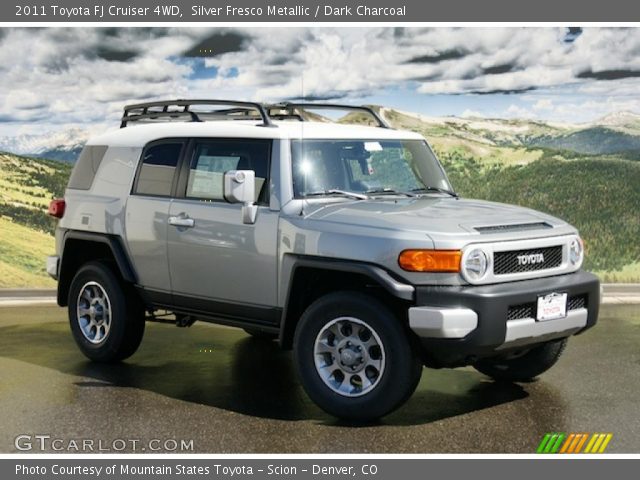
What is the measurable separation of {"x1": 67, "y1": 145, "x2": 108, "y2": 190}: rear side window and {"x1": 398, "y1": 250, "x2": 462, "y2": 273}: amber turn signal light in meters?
3.57

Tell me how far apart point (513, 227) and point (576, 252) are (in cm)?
67

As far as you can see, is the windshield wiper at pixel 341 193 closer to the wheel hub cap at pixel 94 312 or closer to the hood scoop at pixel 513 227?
the hood scoop at pixel 513 227

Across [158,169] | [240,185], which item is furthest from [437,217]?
[158,169]

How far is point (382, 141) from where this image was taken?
26.0 feet

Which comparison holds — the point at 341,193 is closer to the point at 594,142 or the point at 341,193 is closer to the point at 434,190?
the point at 434,190

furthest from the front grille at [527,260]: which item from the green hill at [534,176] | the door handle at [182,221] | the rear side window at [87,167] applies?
the green hill at [534,176]

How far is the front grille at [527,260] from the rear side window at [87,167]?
3889mm

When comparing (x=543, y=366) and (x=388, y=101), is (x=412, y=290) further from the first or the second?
(x=388, y=101)

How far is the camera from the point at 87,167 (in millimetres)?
8969

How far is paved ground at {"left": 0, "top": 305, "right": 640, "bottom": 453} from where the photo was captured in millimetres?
6211

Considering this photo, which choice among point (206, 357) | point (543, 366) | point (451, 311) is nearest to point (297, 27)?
point (206, 357)

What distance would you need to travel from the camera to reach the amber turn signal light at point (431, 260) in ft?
20.6

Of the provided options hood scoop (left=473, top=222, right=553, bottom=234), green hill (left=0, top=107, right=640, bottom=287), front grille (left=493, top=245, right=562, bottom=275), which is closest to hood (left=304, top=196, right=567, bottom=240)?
hood scoop (left=473, top=222, right=553, bottom=234)

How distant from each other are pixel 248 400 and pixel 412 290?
1650mm
